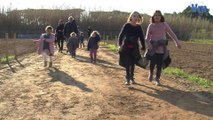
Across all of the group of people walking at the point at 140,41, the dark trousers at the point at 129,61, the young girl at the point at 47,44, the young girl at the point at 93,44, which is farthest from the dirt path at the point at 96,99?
the young girl at the point at 93,44

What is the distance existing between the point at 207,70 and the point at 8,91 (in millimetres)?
10097

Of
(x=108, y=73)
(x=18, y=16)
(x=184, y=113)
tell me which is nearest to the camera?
(x=184, y=113)

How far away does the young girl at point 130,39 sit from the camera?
1150 cm

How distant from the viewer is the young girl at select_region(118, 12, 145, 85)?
11500 millimetres

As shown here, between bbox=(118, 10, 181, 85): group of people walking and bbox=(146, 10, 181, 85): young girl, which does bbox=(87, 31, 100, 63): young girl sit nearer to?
bbox=(118, 10, 181, 85): group of people walking

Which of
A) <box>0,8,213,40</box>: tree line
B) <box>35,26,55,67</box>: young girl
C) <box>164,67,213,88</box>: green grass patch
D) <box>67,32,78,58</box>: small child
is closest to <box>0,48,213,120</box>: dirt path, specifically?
<box>164,67,213,88</box>: green grass patch

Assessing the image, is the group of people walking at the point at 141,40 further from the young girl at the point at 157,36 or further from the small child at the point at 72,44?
the small child at the point at 72,44

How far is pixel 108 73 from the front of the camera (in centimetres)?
1441

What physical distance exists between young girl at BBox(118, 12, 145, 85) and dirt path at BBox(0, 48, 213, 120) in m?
0.64

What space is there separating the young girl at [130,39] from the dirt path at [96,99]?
0.64 metres

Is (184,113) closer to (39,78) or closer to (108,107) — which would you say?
(108,107)

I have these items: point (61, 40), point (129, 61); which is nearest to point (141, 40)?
point (129, 61)

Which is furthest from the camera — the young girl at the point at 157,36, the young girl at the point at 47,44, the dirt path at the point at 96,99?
the young girl at the point at 47,44

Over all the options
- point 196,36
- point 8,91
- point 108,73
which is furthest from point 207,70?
point 196,36
